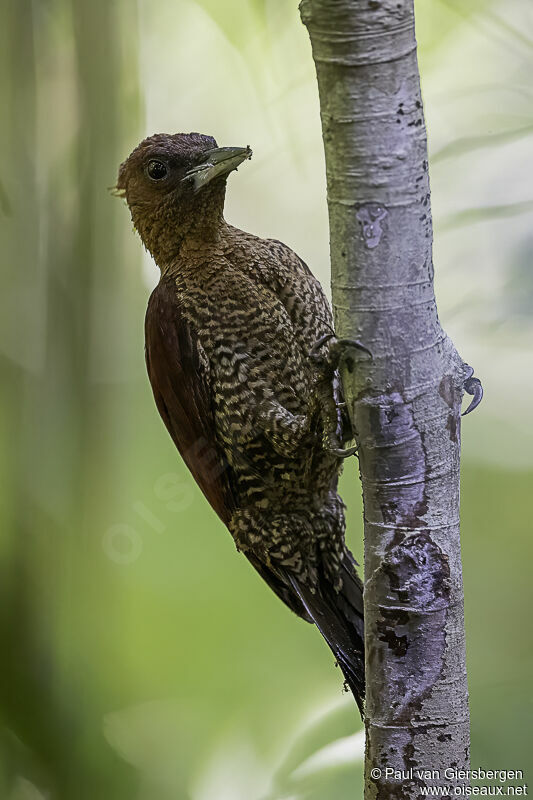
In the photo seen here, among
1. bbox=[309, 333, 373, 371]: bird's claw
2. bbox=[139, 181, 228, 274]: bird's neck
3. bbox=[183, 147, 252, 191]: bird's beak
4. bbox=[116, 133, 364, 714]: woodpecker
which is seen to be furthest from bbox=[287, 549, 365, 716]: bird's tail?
bbox=[183, 147, 252, 191]: bird's beak

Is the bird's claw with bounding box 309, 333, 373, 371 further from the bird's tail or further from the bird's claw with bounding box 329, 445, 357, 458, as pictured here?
the bird's tail

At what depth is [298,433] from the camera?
156 cm

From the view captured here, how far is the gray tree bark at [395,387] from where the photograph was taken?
118 centimetres

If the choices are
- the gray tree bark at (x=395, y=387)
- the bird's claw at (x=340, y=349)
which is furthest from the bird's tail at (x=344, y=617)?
the bird's claw at (x=340, y=349)

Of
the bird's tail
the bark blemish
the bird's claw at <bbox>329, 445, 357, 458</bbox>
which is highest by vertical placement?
the bark blemish

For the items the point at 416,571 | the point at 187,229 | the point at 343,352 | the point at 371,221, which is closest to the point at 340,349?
the point at 343,352

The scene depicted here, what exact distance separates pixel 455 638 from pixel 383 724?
0.19 metres

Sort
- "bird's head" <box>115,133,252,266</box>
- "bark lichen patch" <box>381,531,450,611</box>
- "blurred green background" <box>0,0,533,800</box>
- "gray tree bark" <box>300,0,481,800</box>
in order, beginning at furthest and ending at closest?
"blurred green background" <box>0,0,533,800</box> < "bird's head" <box>115,133,252,266</box> < "bark lichen patch" <box>381,531,450,611</box> < "gray tree bark" <box>300,0,481,800</box>

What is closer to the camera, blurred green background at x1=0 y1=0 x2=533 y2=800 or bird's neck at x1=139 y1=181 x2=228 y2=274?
bird's neck at x1=139 y1=181 x2=228 y2=274

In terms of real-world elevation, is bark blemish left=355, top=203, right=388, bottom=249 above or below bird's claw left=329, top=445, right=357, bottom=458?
above

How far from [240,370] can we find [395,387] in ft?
1.46

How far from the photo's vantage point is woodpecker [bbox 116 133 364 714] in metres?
1.62

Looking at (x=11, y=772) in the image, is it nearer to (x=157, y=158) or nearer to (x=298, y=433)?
(x=298, y=433)

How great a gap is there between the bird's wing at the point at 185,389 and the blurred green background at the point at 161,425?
385 mm
